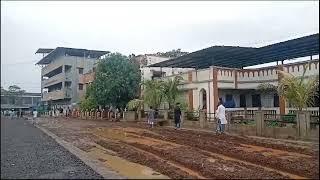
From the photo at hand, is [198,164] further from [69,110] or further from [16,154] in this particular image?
[69,110]

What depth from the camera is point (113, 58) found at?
131 ft

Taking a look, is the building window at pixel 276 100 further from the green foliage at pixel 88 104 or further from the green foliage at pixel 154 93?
the green foliage at pixel 88 104

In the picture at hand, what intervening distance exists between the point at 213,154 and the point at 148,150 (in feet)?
8.80

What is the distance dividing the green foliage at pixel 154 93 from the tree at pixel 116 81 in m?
8.04

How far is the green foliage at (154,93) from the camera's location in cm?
2931

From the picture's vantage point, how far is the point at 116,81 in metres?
38.3

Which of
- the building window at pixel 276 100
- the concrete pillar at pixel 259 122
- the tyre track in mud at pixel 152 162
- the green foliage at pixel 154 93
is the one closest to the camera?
the tyre track in mud at pixel 152 162

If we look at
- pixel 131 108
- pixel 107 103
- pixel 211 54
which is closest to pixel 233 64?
pixel 211 54

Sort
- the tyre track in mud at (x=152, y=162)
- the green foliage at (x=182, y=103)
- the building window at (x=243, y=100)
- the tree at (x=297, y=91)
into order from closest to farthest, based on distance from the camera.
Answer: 1. the tyre track in mud at (x=152, y=162)
2. the tree at (x=297, y=91)
3. the green foliage at (x=182, y=103)
4. the building window at (x=243, y=100)

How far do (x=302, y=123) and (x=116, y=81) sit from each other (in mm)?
24764

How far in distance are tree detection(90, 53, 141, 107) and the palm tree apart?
9876mm

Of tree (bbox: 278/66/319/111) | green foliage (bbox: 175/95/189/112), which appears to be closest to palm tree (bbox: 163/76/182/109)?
green foliage (bbox: 175/95/189/112)

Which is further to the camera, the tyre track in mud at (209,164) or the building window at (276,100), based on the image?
the building window at (276,100)

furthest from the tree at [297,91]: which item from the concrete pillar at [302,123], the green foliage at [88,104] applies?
the green foliage at [88,104]
